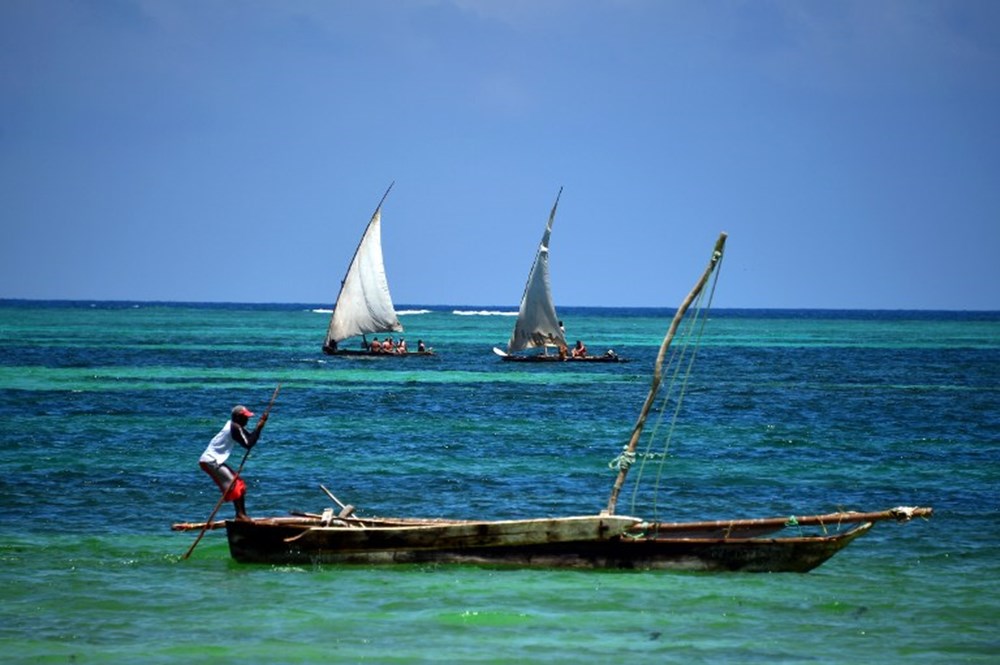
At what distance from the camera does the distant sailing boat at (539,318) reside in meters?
70.7

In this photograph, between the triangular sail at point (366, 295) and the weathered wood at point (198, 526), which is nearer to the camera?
the weathered wood at point (198, 526)

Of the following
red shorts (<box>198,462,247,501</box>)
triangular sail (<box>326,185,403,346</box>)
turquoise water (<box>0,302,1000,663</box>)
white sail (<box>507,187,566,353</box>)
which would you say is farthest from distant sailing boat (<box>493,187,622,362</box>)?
red shorts (<box>198,462,247,501</box>)

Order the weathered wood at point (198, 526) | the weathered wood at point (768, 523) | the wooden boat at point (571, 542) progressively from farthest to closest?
the weathered wood at point (198, 526) < the wooden boat at point (571, 542) < the weathered wood at point (768, 523)

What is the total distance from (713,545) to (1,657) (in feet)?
30.0

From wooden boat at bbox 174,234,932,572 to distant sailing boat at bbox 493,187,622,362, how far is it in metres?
50.2

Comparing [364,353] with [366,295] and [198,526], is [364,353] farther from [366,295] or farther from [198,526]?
[198,526]

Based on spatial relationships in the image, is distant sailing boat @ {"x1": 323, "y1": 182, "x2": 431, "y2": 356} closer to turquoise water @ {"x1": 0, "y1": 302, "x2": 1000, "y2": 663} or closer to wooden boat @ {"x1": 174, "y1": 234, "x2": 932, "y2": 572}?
turquoise water @ {"x1": 0, "y1": 302, "x2": 1000, "y2": 663}

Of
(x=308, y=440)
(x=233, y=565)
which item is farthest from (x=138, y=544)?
(x=308, y=440)

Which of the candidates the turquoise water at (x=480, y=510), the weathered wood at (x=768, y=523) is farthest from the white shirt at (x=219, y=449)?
the weathered wood at (x=768, y=523)

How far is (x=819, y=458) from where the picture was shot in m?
34.8

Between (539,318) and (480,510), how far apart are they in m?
48.5

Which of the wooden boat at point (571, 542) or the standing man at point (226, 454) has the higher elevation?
the standing man at point (226, 454)

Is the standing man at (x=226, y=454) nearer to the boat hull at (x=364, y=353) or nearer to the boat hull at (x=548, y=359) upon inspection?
the boat hull at (x=548, y=359)

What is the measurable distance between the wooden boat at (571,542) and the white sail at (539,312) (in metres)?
50.1
